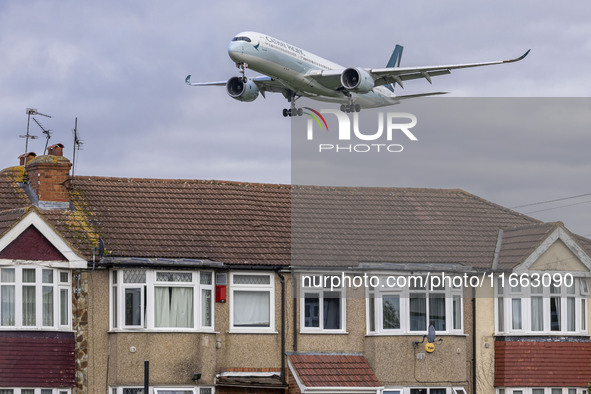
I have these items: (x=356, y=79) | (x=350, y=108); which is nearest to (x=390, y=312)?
(x=356, y=79)

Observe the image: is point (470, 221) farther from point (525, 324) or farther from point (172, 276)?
point (172, 276)

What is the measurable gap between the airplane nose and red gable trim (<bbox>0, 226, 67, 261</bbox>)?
36.5 feet

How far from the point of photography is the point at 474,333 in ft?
99.3

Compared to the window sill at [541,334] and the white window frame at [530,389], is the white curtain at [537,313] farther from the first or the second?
the white window frame at [530,389]

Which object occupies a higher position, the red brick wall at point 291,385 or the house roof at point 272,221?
the house roof at point 272,221

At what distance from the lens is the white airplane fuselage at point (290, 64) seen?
119ft

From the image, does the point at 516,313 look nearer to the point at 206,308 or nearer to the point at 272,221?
the point at 272,221

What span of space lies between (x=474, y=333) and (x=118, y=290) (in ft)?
32.1

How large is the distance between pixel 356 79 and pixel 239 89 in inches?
171

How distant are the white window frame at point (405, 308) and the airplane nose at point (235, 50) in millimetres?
10301

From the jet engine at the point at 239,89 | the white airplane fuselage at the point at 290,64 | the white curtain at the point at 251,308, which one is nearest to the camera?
the white curtain at the point at 251,308

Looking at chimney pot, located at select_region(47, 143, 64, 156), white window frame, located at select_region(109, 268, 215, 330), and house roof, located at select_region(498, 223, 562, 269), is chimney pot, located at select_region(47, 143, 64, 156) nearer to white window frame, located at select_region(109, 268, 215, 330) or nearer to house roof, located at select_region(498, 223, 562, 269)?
white window frame, located at select_region(109, 268, 215, 330)

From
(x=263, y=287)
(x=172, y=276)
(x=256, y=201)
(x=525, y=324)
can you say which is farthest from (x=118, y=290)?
(x=525, y=324)

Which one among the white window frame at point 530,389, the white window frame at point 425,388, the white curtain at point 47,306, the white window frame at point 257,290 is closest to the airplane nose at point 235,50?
the white window frame at point 257,290
